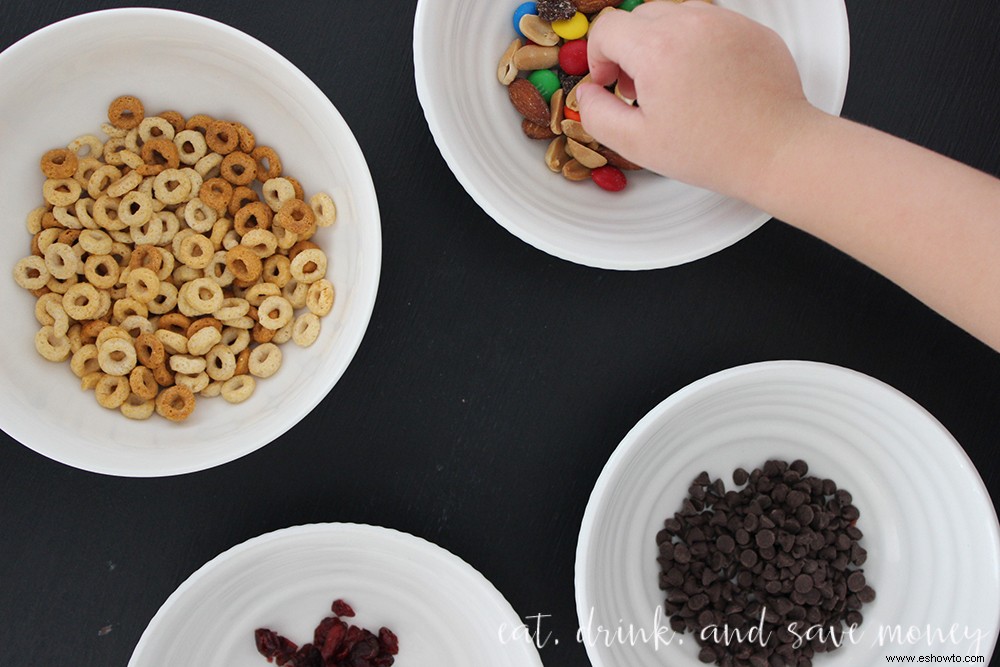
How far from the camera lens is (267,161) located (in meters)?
0.80

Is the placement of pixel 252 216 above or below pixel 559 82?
below

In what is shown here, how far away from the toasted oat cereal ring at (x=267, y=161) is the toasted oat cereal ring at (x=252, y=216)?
28mm

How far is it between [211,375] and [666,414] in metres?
0.42

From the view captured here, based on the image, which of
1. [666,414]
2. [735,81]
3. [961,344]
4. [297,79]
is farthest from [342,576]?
[961,344]

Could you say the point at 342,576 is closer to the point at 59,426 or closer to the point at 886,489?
the point at 59,426

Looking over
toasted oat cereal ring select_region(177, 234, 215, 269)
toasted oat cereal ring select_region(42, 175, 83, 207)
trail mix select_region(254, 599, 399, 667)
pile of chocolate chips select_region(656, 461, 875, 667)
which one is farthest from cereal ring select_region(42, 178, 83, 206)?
pile of chocolate chips select_region(656, 461, 875, 667)

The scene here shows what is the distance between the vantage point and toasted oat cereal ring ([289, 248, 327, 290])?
0.78 meters

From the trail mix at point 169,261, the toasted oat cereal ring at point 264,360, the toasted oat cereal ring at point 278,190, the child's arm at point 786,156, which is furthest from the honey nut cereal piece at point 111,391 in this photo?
the child's arm at point 786,156

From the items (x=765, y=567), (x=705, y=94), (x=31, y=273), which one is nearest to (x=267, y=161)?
(x=31, y=273)

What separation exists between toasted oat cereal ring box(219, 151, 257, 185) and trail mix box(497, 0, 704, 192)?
25cm

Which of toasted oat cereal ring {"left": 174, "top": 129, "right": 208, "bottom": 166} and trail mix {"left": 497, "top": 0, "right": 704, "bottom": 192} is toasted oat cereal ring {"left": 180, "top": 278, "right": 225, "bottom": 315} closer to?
toasted oat cereal ring {"left": 174, "top": 129, "right": 208, "bottom": 166}

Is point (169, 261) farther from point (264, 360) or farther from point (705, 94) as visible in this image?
point (705, 94)

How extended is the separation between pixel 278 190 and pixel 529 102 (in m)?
0.25

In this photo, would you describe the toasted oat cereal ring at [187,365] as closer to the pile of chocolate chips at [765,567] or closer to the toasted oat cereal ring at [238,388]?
the toasted oat cereal ring at [238,388]
